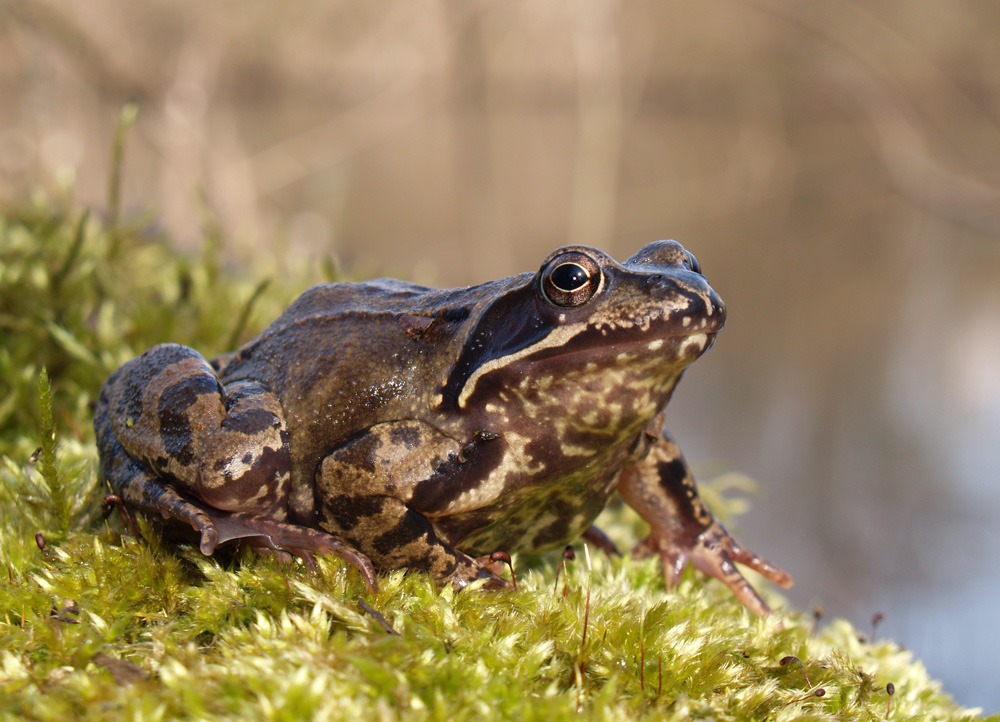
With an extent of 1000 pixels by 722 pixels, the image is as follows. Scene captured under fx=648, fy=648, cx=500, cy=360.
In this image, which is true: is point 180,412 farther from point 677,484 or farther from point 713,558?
point 713,558

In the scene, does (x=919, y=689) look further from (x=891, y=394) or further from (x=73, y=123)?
(x=73, y=123)

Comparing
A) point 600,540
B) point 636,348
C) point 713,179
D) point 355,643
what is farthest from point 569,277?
point 713,179

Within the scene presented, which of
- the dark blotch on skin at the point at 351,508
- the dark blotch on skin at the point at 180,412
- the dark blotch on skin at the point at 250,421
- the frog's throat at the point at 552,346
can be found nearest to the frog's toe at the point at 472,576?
the dark blotch on skin at the point at 351,508

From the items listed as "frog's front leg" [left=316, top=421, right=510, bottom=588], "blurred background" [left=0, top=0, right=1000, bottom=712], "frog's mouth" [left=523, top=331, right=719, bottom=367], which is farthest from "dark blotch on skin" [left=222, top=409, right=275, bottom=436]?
"blurred background" [left=0, top=0, right=1000, bottom=712]

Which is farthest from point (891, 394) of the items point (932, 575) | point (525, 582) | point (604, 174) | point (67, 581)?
point (67, 581)

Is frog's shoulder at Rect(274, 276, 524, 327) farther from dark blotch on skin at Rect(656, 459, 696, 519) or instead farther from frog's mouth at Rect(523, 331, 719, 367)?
dark blotch on skin at Rect(656, 459, 696, 519)
